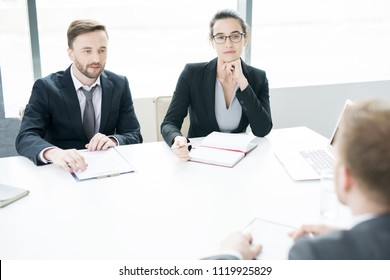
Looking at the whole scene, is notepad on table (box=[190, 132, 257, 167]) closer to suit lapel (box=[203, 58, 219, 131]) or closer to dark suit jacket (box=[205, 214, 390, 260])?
suit lapel (box=[203, 58, 219, 131])

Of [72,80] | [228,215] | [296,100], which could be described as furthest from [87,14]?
[228,215]

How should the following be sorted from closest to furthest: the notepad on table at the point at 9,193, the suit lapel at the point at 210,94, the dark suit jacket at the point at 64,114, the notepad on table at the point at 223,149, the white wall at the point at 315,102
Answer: the notepad on table at the point at 9,193
the notepad on table at the point at 223,149
the dark suit jacket at the point at 64,114
the suit lapel at the point at 210,94
the white wall at the point at 315,102

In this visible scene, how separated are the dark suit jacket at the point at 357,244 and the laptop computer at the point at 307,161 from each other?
0.86 meters

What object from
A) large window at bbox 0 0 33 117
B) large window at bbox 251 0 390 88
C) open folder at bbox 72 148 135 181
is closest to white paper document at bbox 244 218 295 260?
open folder at bbox 72 148 135 181

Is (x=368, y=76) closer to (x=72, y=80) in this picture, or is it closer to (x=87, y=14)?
(x=87, y=14)

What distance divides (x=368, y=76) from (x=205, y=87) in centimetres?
226

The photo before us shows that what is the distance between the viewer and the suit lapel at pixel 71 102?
2.30m

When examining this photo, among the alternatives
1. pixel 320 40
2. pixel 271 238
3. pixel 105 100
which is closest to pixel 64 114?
pixel 105 100

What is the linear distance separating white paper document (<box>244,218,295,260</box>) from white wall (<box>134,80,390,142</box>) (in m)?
2.41

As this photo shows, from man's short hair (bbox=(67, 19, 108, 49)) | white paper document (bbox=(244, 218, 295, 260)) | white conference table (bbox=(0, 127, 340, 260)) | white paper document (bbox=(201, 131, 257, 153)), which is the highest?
man's short hair (bbox=(67, 19, 108, 49))

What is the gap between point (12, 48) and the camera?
3141 mm

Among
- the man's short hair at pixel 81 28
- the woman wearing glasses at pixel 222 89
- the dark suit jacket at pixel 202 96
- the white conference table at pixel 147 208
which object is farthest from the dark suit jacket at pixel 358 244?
the man's short hair at pixel 81 28

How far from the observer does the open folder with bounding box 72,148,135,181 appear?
1.80 meters

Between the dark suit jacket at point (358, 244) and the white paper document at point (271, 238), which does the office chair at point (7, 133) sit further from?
the dark suit jacket at point (358, 244)
